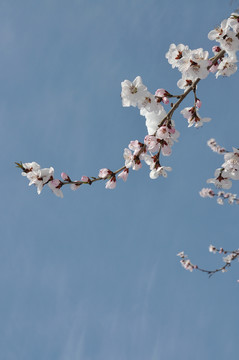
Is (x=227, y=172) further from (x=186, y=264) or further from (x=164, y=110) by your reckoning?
(x=186, y=264)

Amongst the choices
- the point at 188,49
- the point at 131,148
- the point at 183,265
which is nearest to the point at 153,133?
the point at 131,148

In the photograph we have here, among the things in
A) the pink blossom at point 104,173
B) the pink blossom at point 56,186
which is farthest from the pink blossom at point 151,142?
the pink blossom at point 56,186

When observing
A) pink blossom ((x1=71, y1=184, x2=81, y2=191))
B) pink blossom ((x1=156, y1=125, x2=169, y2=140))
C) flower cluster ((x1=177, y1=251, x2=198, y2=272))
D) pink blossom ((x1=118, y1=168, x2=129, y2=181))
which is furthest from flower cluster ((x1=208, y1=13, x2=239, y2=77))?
flower cluster ((x1=177, y1=251, x2=198, y2=272))

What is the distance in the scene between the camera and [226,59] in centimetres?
383

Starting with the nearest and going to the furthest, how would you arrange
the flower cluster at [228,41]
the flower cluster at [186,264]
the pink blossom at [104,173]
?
the flower cluster at [228,41] → the pink blossom at [104,173] → the flower cluster at [186,264]

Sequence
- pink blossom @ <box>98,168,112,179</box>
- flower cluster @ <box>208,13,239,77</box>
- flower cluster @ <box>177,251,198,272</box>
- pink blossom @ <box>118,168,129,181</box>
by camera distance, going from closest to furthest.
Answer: flower cluster @ <box>208,13,239,77</box>, pink blossom @ <box>98,168,112,179</box>, pink blossom @ <box>118,168,129,181</box>, flower cluster @ <box>177,251,198,272</box>

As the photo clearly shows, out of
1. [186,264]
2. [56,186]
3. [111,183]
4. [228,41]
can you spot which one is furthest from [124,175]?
[186,264]

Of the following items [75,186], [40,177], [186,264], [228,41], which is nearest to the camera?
[228,41]

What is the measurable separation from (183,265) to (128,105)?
1291cm

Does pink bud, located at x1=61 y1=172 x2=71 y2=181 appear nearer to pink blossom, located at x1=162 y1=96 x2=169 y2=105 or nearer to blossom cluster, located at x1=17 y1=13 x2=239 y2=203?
blossom cluster, located at x1=17 y1=13 x2=239 y2=203

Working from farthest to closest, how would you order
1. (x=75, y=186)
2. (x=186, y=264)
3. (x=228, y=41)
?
(x=186, y=264) → (x=75, y=186) → (x=228, y=41)

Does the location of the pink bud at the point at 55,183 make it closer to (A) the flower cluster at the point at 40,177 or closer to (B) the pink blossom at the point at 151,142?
(A) the flower cluster at the point at 40,177

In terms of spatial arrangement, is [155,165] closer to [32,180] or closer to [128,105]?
[128,105]

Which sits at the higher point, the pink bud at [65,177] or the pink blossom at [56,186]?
the pink bud at [65,177]
